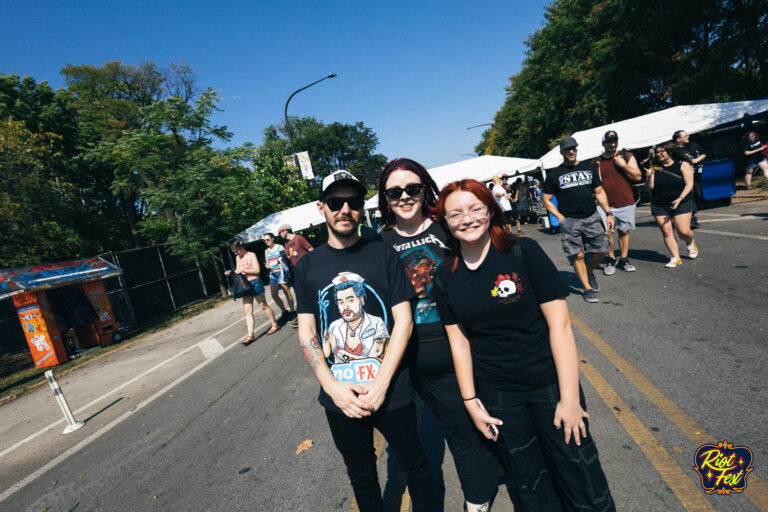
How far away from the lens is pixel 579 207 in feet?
16.1

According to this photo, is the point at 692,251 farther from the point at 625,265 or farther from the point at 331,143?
the point at 331,143

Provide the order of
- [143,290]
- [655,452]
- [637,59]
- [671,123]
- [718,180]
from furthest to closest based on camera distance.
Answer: [637,59] → [671,123] → [143,290] → [718,180] → [655,452]

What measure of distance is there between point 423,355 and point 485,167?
15789 mm

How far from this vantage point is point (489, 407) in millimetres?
1767

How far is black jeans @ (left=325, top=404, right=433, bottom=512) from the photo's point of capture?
1.83 m

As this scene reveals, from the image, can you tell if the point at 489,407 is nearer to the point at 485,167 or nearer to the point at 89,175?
the point at 485,167

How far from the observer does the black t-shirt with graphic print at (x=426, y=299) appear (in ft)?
6.36

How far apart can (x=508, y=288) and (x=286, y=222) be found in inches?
695

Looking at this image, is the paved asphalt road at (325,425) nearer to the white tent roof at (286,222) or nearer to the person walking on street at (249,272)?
the person walking on street at (249,272)

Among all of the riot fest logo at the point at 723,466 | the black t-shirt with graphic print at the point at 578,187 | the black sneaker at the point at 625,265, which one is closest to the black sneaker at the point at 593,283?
the black t-shirt with graphic print at the point at 578,187

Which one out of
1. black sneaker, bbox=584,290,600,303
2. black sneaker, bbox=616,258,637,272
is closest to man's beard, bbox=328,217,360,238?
black sneaker, bbox=584,290,600,303

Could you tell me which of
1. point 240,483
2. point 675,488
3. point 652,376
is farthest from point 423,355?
point 652,376

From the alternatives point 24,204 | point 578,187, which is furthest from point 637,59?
point 24,204

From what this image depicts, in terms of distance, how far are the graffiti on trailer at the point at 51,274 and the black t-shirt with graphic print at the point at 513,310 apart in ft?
34.8
